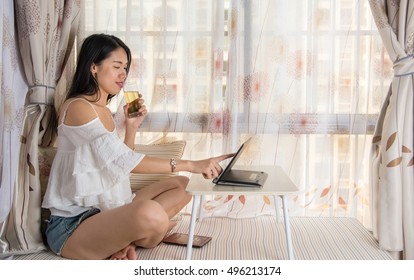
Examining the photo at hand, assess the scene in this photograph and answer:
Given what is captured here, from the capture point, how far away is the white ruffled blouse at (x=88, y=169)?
6.26 ft

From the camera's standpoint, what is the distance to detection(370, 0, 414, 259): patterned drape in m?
2.18

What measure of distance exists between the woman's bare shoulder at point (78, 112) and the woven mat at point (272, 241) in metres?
0.52

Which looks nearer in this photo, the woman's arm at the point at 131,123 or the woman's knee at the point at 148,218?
the woman's knee at the point at 148,218

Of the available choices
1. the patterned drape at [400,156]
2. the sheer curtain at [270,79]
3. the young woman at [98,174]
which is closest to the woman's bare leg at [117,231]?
the young woman at [98,174]

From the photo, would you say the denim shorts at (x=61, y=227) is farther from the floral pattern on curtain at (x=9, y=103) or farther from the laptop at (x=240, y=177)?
the laptop at (x=240, y=177)

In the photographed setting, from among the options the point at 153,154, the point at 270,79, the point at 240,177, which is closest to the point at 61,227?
the point at 153,154

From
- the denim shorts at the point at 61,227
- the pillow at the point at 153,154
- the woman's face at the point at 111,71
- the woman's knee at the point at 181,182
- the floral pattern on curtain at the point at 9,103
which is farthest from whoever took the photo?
the pillow at the point at 153,154

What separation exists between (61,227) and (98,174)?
0.24m

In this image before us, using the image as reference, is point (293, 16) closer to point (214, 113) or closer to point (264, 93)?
point (264, 93)

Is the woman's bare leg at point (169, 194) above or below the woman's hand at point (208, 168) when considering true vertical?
below

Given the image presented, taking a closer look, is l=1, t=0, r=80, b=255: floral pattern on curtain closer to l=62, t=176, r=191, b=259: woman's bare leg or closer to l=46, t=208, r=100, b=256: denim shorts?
l=46, t=208, r=100, b=256: denim shorts

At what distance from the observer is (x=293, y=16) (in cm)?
250

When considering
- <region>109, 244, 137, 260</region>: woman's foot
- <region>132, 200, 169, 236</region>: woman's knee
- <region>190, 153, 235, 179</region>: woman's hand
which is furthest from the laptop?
<region>109, 244, 137, 260</region>: woman's foot
